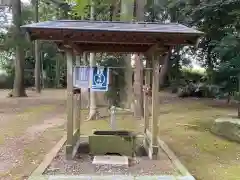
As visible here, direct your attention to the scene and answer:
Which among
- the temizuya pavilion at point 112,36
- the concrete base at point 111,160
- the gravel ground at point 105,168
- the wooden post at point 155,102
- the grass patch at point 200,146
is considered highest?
the temizuya pavilion at point 112,36

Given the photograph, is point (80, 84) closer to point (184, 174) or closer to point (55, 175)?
point (55, 175)

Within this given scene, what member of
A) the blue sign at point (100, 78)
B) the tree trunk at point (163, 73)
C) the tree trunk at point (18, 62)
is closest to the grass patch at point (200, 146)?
the blue sign at point (100, 78)

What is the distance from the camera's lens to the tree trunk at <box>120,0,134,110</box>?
1027cm

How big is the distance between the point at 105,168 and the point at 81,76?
154cm

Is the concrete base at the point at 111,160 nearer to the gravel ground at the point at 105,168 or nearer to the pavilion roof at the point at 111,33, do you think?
the gravel ground at the point at 105,168

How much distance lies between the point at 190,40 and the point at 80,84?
187 centimetres

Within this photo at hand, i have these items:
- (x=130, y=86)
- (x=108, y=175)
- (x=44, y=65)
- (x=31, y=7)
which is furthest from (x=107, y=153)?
(x=44, y=65)

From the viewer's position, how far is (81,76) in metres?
5.55

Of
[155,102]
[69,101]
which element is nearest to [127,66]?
[155,102]

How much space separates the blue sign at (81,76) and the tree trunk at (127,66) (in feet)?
13.1

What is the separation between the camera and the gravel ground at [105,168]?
15.6 feet

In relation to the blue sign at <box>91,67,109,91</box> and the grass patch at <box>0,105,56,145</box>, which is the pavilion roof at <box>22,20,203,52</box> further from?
the grass patch at <box>0,105,56,145</box>

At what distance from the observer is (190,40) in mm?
5324

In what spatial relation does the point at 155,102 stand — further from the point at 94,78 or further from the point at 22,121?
the point at 22,121
